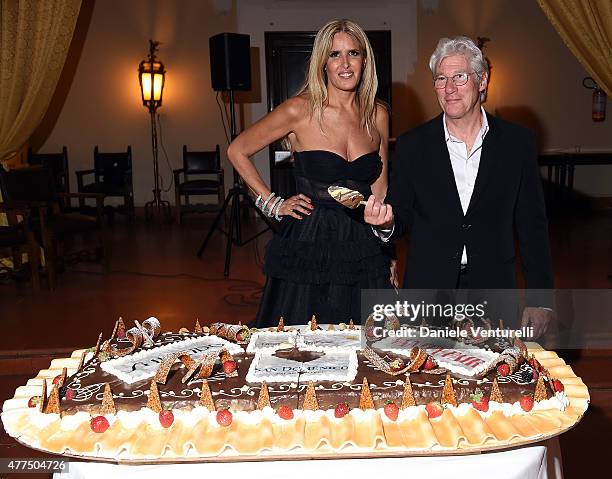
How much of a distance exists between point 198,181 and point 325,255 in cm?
688

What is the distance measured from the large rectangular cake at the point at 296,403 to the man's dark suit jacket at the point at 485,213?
1.22 ft

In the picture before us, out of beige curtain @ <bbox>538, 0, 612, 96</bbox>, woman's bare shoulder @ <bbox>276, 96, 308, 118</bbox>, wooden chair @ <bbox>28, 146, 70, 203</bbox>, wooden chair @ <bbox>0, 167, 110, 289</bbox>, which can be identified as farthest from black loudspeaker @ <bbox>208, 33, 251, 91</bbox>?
wooden chair @ <bbox>28, 146, 70, 203</bbox>

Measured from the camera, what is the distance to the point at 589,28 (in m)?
4.62

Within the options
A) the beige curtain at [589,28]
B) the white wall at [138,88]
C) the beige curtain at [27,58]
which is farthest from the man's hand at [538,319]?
the white wall at [138,88]

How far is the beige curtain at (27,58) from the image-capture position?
5.98 metres

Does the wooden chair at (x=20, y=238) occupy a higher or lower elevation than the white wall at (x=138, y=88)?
lower

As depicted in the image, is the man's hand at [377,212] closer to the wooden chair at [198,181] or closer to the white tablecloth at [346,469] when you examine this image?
the white tablecloth at [346,469]

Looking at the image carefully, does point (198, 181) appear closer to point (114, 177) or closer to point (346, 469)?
point (114, 177)

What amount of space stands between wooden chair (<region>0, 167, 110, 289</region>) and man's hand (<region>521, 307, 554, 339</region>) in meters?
4.51

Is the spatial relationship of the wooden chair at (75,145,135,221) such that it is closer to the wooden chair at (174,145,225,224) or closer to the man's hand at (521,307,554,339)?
the wooden chair at (174,145,225,224)

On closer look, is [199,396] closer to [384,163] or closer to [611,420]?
[384,163]

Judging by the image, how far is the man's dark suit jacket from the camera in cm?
228

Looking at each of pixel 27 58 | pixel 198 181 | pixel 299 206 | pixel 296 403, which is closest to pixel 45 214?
pixel 27 58

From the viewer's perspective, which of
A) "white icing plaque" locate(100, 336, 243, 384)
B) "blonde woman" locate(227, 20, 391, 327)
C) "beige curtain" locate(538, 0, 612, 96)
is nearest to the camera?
"white icing plaque" locate(100, 336, 243, 384)
